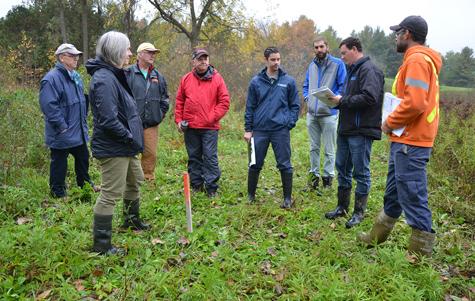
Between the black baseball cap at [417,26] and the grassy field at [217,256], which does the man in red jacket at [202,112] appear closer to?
the grassy field at [217,256]

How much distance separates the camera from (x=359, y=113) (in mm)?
4492

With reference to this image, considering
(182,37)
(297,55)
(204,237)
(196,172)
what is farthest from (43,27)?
(204,237)

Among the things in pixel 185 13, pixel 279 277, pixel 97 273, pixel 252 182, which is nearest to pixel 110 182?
pixel 97 273

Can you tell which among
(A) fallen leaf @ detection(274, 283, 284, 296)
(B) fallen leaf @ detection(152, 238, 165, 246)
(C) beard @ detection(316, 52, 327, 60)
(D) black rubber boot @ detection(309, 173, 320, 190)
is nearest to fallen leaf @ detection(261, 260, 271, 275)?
(A) fallen leaf @ detection(274, 283, 284, 296)

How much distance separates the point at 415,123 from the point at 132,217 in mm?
3301

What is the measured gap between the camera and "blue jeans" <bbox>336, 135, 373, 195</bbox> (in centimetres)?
455

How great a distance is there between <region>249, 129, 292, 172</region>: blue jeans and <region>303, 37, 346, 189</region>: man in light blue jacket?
3.61 ft

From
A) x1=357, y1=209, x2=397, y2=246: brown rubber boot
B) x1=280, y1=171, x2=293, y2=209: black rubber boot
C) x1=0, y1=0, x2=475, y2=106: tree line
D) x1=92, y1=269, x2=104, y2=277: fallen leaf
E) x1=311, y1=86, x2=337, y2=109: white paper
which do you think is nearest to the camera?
x1=92, y1=269, x2=104, y2=277: fallen leaf

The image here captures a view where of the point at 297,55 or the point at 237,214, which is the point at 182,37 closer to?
the point at 297,55

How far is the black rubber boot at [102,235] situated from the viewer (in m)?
3.74

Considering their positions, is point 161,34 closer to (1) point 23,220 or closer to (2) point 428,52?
(1) point 23,220

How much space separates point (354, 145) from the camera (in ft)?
15.0

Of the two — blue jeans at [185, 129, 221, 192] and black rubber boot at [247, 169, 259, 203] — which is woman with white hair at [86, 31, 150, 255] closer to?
blue jeans at [185, 129, 221, 192]

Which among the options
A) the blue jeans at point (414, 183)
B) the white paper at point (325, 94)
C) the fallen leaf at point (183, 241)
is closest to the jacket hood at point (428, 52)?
the blue jeans at point (414, 183)
